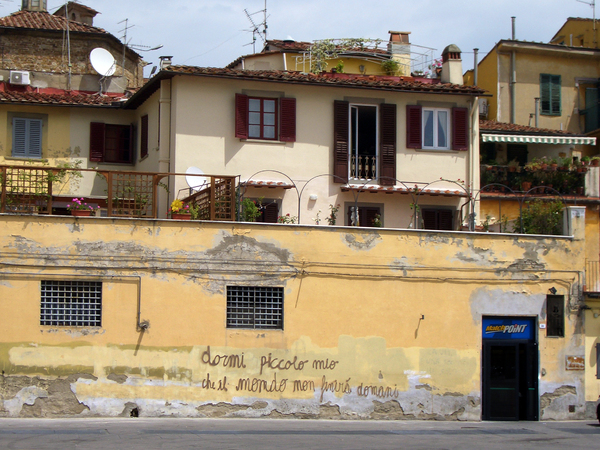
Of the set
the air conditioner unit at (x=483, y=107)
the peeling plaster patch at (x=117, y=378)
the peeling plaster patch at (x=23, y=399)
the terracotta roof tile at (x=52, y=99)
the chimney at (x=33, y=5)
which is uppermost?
the chimney at (x=33, y=5)

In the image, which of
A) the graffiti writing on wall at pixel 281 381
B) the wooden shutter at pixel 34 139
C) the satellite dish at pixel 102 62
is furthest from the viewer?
the satellite dish at pixel 102 62

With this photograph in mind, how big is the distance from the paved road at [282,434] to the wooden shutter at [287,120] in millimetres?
8394

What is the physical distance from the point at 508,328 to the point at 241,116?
30.6 ft

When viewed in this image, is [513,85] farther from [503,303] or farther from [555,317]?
[503,303]

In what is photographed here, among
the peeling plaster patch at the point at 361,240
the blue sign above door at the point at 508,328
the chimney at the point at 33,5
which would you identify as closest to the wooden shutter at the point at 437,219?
the blue sign above door at the point at 508,328

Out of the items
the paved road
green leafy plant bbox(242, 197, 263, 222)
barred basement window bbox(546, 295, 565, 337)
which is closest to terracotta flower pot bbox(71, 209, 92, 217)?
A: green leafy plant bbox(242, 197, 263, 222)

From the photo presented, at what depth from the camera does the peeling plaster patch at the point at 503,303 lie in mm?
20377

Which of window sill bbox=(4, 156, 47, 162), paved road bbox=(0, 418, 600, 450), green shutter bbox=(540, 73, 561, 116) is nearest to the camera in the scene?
paved road bbox=(0, 418, 600, 450)

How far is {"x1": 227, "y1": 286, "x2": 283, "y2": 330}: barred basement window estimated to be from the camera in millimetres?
19047

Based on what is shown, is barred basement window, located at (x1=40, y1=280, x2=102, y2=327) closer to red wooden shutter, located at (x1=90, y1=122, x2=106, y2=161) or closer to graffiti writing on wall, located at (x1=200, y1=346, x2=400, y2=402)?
graffiti writing on wall, located at (x1=200, y1=346, x2=400, y2=402)

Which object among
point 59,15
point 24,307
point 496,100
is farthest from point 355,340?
point 59,15

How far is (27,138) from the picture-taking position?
25.1m

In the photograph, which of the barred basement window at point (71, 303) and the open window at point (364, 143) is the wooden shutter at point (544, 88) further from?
the barred basement window at point (71, 303)

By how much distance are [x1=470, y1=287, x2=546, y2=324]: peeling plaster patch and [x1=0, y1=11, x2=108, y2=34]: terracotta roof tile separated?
67.9ft
